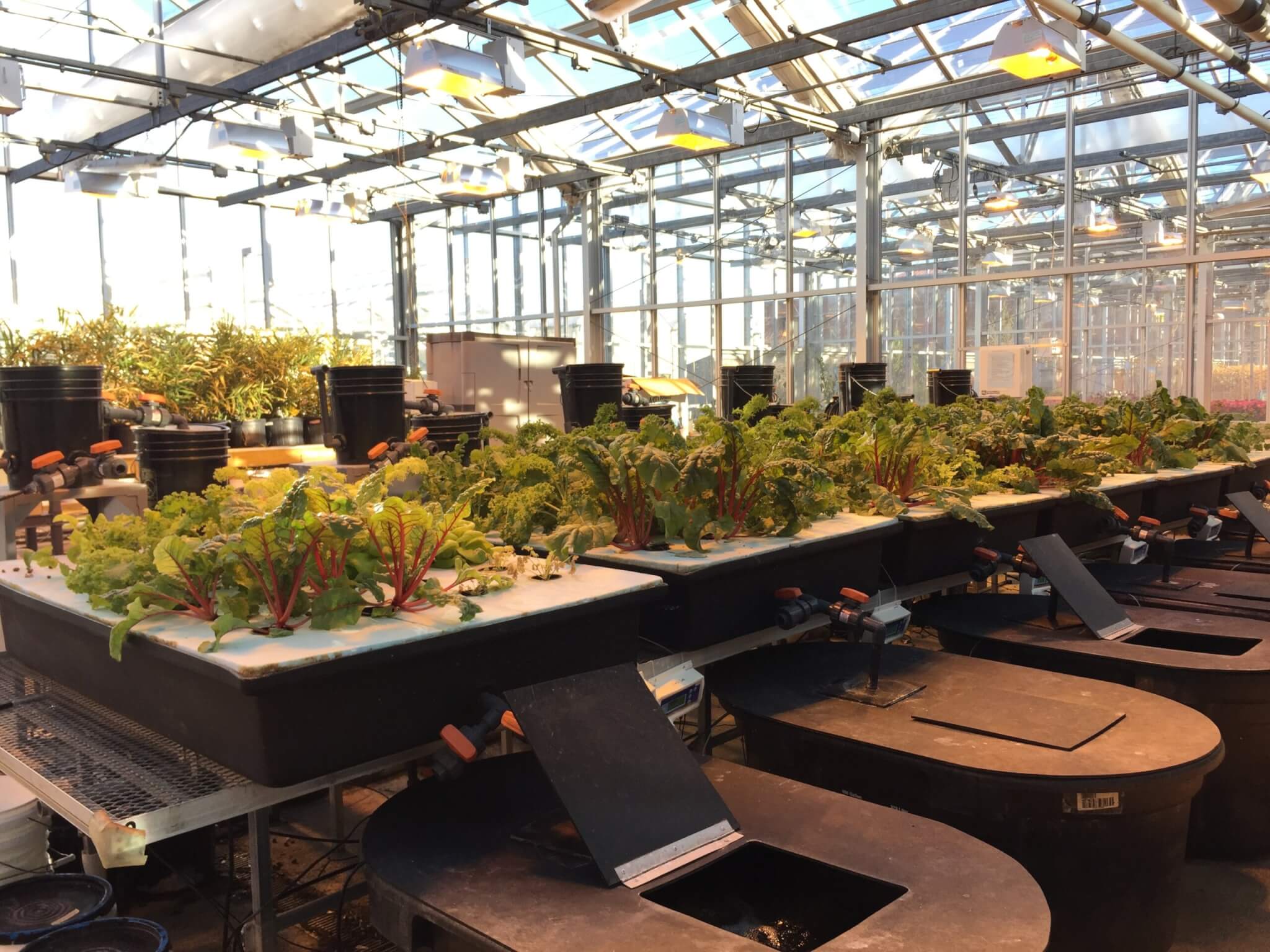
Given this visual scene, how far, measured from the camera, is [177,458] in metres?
2.29

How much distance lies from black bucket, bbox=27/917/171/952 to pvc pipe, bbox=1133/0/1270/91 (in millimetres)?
5367

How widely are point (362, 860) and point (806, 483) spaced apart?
4.07 ft

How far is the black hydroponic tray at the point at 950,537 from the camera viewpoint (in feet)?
8.45

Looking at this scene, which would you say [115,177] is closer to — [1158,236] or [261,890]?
[1158,236]

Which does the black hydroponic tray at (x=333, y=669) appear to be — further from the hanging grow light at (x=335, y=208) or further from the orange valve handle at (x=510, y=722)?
the hanging grow light at (x=335, y=208)

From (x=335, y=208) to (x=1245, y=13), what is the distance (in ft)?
29.0

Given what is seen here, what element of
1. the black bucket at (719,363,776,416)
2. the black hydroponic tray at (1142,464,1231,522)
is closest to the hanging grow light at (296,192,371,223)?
the black bucket at (719,363,776,416)

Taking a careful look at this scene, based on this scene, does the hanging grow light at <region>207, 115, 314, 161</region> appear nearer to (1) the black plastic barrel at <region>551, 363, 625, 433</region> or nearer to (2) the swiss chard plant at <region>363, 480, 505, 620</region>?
(1) the black plastic barrel at <region>551, 363, 625, 433</region>

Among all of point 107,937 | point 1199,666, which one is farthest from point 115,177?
point 1199,666

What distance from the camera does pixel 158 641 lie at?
1399mm

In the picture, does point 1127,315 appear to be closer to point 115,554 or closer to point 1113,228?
point 1113,228

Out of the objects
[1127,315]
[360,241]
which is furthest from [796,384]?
[360,241]

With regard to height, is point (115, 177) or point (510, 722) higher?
point (115, 177)

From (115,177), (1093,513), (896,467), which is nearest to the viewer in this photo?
(896,467)
